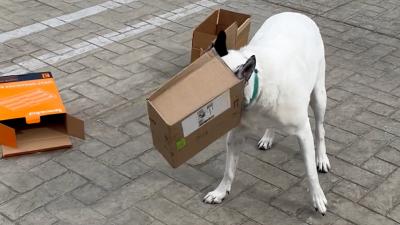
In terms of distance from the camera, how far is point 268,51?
168 inches

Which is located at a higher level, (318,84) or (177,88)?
(177,88)

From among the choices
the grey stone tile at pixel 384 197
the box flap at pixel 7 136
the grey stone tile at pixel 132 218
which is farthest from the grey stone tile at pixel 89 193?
the grey stone tile at pixel 384 197

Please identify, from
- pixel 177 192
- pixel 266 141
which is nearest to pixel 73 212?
pixel 177 192

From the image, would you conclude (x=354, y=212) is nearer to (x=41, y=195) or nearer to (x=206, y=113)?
(x=206, y=113)

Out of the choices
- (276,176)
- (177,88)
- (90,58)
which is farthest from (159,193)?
(90,58)

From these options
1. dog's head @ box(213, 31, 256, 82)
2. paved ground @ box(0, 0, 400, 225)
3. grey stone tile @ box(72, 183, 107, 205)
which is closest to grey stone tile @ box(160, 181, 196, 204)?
paved ground @ box(0, 0, 400, 225)

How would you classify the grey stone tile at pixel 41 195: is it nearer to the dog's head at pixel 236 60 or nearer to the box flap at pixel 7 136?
the box flap at pixel 7 136

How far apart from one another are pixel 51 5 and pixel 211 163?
14.5ft

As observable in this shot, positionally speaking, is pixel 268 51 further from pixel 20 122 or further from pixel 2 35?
pixel 2 35

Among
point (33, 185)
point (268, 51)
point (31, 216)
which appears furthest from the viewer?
point (33, 185)

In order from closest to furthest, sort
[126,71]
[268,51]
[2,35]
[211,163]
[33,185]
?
[268,51] → [33,185] → [211,163] → [126,71] → [2,35]

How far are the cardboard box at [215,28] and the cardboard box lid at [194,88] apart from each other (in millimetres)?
2512

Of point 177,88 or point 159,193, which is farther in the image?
point 159,193

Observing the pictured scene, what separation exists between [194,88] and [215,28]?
10.5 ft
